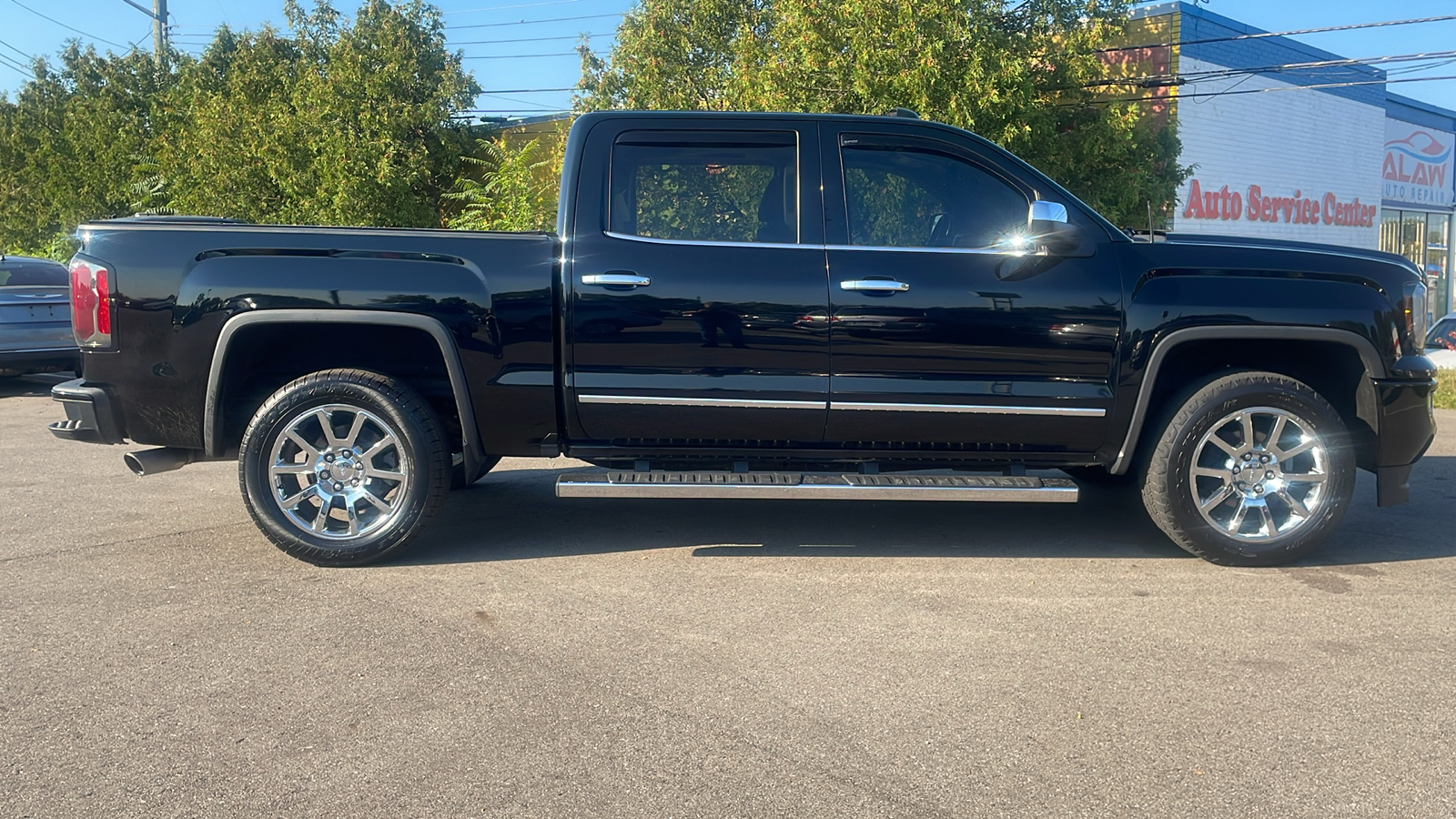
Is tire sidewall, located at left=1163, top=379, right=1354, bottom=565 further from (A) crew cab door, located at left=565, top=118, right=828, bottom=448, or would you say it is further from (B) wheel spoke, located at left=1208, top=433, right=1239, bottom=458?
(A) crew cab door, located at left=565, top=118, right=828, bottom=448

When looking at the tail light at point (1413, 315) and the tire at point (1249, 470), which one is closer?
the tire at point (1249, 470)

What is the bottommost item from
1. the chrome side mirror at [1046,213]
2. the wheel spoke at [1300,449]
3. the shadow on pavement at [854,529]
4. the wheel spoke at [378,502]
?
the shadow on pavement at [854,529]

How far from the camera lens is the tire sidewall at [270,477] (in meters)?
4.97

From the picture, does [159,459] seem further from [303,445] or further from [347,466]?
[347,466]

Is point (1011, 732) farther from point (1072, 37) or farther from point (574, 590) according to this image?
point (1072, 37)

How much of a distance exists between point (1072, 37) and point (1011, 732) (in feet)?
48.9

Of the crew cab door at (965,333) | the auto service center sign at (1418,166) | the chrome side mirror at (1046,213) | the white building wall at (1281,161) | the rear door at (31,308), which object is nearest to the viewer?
the chrome side mirror at (1046,213)

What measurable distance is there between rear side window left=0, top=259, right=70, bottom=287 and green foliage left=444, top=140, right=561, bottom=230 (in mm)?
5540

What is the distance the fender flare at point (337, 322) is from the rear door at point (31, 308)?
7.95 metres

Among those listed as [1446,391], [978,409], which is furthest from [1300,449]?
[1446,391]

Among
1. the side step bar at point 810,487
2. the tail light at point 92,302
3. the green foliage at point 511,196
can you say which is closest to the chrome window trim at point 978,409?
the side step bar at point 810,487

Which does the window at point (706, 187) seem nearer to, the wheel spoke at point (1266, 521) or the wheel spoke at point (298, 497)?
the wheel spoke at point (298, 497)

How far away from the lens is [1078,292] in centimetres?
498

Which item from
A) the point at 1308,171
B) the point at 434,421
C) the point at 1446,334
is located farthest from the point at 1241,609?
the point at 1308,171
